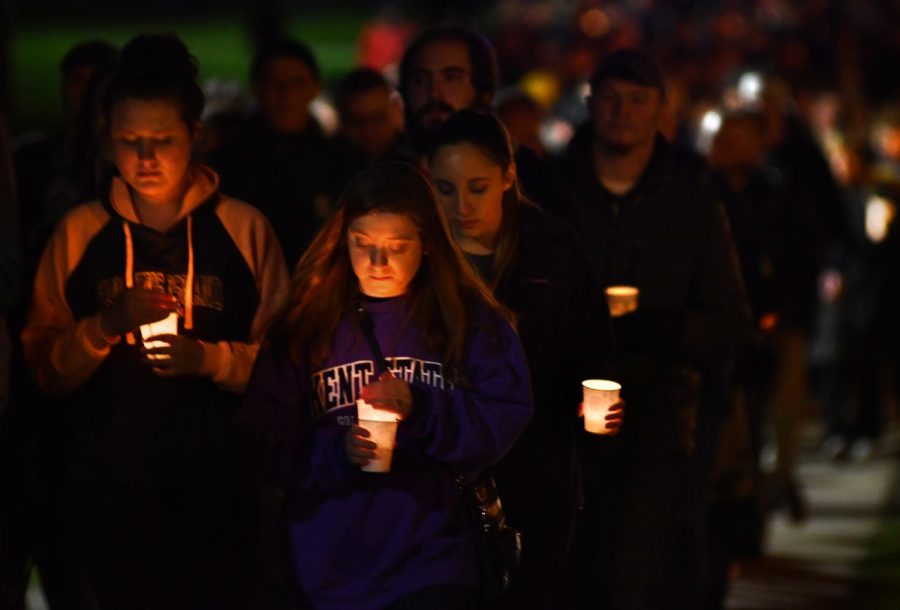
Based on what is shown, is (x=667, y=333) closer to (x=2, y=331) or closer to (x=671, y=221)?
(x=671, y=221)

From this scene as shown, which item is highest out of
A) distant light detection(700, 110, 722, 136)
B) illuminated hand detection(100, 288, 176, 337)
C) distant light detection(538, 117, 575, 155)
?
distant light detection(538, 117, 575, 155)

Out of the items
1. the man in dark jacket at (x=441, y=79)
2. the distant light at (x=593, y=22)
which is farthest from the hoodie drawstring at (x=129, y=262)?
the distant light at (x=593, y=22)

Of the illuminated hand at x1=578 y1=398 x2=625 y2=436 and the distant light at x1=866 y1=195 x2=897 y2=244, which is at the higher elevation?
the distant light at x1=866 y1=195 x2=897 y2=244

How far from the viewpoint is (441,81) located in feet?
23.5

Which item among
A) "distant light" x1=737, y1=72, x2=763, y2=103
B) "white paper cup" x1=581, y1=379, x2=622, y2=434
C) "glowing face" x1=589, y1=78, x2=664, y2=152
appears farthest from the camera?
"distant light" x1=737, y1=72, x2=763, y2=103

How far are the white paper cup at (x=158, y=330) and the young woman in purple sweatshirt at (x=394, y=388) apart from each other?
30cm

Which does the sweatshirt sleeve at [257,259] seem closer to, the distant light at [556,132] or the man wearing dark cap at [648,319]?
the man wearing dark cap at [648,319]

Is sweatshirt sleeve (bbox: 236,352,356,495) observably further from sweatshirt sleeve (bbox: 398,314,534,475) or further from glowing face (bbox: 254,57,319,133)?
glowing face (bbox: 254,57,319,133)

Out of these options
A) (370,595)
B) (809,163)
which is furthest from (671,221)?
(809,163)

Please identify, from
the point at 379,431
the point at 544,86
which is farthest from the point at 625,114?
the point at 544,86

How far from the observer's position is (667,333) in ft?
23.3

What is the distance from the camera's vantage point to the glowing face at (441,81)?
23.3ft

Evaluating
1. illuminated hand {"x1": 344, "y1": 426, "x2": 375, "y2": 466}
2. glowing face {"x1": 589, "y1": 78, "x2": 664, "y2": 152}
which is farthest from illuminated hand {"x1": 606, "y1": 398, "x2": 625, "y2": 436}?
glowing face {"x1": 589, "y1": 78, "x2": 664, "y2": 152}

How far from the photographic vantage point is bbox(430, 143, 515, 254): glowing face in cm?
598
